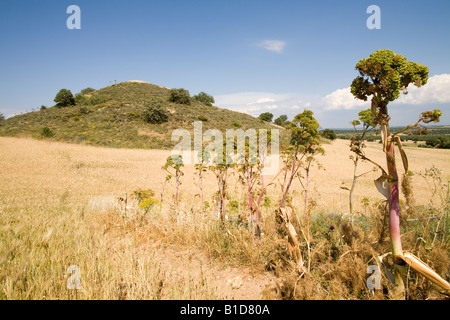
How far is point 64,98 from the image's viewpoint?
51062 mm

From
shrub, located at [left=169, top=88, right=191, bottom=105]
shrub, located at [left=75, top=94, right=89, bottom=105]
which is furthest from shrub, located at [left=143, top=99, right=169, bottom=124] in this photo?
shrub, located at [left=75, top=94, right=89, bottom=105]

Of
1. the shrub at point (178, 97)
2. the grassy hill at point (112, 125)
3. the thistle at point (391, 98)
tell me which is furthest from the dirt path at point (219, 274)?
the shrub at point (178, 97)

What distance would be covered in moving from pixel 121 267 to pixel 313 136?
3.53m

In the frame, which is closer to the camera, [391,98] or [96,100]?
[391,98]

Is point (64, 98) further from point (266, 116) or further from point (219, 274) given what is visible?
point (219, 274)

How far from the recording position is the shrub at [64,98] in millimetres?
50719

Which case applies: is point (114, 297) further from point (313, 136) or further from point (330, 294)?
point (313, 136)

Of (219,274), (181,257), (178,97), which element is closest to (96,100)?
(178,97)

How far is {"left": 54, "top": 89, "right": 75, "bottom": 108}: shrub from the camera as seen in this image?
166 feet

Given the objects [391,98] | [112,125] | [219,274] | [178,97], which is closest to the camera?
[391,98]

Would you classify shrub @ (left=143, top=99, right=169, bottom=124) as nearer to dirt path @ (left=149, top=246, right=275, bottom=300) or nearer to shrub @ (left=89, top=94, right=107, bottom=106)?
shrub @ (left=89, top=94, right=107, bottom=106)

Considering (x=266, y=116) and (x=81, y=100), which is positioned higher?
(x=81, y=100)

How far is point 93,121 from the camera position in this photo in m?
38.1
